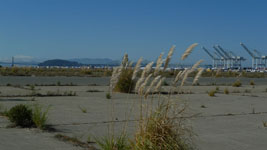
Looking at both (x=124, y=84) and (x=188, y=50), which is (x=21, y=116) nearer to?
(x=188, y=50)

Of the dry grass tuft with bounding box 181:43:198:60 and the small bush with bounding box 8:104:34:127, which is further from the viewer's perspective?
the small bush with bounding box 8:104:34:127

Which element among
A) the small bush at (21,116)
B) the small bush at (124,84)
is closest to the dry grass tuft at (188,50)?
the small bush at (21,116)

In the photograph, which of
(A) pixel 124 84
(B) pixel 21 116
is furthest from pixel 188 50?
(A) pixel 124 84

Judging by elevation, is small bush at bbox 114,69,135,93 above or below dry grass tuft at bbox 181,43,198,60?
below

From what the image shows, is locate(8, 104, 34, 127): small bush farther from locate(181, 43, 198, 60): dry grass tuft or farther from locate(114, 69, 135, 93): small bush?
locate(114, 69, 135, 93): small bush

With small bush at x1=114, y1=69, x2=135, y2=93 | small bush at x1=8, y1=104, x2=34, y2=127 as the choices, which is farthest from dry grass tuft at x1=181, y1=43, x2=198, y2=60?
small bush at x1=114, y1=69, x2=135, y2=93

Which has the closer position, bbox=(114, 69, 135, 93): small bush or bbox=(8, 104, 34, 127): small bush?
bbox=(8, 104, 34, 127): small bush

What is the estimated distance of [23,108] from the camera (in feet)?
34.2

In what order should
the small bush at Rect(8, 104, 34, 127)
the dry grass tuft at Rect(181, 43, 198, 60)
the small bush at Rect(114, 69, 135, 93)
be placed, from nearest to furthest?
the dry grass tuft at Rect(181, 43, 198, 60) → the small bush at Rect(8, 104, 34, 127) → the small bush at Rect(114, 69, 135, 93)

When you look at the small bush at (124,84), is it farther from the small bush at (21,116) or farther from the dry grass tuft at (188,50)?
the dry grass tuft at (188,50)

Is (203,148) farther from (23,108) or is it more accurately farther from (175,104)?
(23,108)

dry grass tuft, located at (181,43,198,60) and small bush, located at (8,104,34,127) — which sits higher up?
dry grass tuft, located at (181,43,198,60)

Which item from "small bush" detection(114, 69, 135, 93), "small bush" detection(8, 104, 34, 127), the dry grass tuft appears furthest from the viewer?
"small bush" detection(114, 69, 135, 93)

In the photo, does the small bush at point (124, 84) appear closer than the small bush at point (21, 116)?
No
